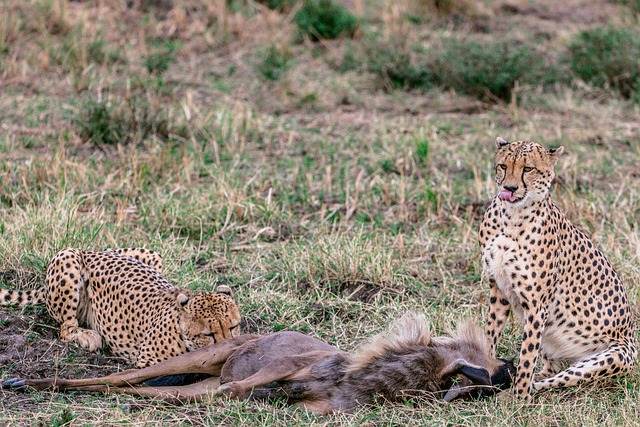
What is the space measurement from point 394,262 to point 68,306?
1900 millimetres

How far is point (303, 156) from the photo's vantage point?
26.1 feet

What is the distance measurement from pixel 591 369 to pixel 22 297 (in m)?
2.88

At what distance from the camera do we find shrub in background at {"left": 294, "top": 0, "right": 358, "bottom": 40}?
1067cm

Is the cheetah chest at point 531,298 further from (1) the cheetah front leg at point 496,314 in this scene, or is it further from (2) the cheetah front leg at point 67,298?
(2) the cheetah front leg at point 67,298

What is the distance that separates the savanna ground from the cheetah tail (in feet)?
0.21

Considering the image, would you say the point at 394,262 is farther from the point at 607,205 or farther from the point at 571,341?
the point at 607,205

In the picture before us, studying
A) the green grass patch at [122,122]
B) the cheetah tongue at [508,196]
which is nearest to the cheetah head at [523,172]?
the cheetah tongue at [508,196]

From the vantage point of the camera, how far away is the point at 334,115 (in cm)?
895

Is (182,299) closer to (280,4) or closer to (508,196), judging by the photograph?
(508,196)

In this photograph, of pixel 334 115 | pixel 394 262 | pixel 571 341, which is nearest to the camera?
pixel 571 341

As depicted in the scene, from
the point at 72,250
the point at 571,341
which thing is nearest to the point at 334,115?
the point at 72,250

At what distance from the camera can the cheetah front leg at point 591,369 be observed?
4.39 meters

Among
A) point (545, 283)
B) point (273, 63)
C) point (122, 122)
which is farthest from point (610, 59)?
point (545, 283)

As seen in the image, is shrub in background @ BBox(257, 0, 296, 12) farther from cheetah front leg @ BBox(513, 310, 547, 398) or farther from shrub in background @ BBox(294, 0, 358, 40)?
cheetah front leg @ BBox(513, 310, 547, 398)
